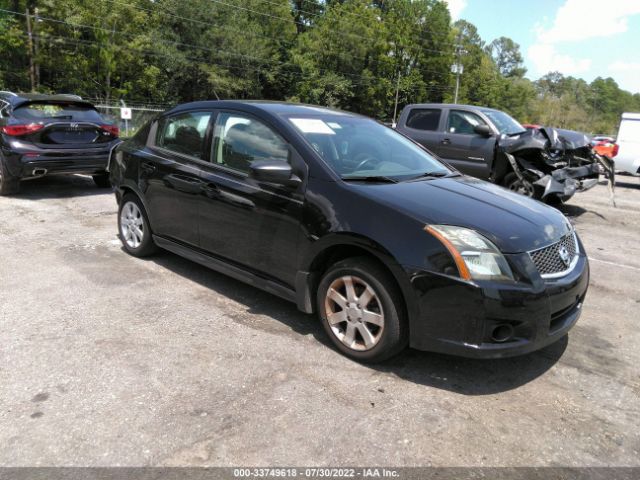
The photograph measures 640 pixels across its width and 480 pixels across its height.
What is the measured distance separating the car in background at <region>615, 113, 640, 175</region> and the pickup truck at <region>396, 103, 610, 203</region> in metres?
6.90

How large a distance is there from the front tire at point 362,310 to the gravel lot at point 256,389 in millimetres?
150

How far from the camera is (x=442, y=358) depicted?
3.62 meters

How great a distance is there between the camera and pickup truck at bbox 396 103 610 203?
8.70 m

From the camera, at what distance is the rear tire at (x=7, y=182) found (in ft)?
26.9

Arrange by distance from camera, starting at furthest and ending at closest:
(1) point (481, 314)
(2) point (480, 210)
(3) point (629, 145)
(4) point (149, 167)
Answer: (3) point (629, 145), (4) point (149, 167), (2) point (480, 210), (1) point (481, 314)

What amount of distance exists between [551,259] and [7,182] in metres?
8.18

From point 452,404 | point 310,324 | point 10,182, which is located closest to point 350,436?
point 452,404

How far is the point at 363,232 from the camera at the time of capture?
129 inches

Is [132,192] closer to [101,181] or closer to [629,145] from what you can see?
[101,181]

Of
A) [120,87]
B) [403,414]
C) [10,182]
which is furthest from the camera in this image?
[120,87]

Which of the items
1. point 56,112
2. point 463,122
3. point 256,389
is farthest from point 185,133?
point 463,122

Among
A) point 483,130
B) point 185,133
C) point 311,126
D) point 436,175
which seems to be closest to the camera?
point 311,126

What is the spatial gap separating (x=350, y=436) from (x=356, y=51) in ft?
224

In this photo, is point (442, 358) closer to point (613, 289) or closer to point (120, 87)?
point (613, 289)
